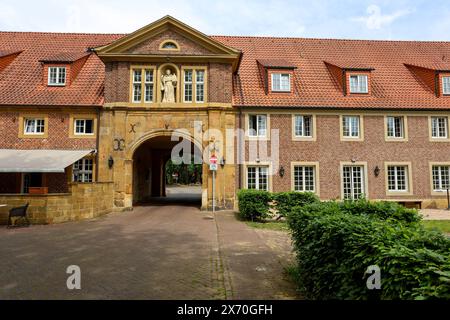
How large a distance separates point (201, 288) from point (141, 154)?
18005mm

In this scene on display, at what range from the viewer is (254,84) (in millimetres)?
19484

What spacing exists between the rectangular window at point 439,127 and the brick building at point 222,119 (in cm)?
7

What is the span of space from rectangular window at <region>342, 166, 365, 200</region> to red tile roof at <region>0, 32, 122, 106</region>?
50.7ft

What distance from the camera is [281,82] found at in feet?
63.0

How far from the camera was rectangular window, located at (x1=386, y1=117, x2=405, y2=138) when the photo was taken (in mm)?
18672

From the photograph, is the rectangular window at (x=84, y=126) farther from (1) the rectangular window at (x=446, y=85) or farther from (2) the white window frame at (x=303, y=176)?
(1) the rectangular window at (x=446, y=85)

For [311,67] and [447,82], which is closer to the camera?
[447,82]

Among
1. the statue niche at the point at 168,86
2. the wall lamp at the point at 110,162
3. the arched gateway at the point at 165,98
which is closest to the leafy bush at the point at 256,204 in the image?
the arched gateway at the point at 165,98

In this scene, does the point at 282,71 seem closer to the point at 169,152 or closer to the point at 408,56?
the point at 408,56

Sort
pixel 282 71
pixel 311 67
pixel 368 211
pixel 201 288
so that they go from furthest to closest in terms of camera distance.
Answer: pixel 311 67, pixel 282 71, pixel 368 211, pixel 201 288

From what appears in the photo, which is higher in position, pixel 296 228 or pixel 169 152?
pixel 169 152

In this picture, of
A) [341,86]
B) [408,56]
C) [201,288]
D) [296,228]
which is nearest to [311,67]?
[341,86]

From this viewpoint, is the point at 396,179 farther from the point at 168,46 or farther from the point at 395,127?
the point at 168,46
